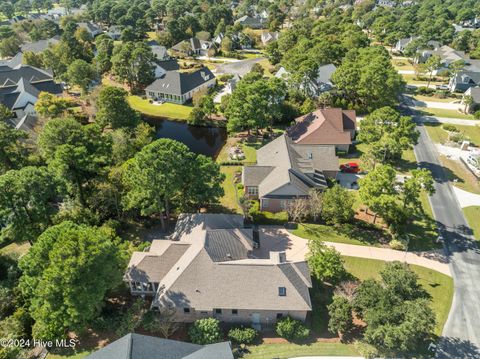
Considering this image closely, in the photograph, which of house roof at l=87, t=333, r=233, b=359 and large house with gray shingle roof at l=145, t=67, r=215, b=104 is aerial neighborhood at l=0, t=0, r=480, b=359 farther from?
large house with gray shingle roof at l=145, t=67, r=215, b=104

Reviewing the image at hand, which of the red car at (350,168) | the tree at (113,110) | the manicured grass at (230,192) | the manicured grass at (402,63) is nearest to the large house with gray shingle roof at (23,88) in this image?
the tree at (113,110)

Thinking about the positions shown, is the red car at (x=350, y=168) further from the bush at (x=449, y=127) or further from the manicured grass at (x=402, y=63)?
the manicured grass at (x=402, y=63)

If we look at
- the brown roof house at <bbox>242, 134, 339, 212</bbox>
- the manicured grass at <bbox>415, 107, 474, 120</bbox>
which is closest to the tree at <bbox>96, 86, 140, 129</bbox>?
the brown roof house at <bbox>242, 134, 339, 212</bbox>

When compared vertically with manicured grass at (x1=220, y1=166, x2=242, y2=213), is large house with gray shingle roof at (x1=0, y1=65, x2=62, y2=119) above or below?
above

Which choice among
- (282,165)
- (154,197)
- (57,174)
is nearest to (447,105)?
(282,165)

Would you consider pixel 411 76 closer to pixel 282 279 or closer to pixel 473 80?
pixel 473 80

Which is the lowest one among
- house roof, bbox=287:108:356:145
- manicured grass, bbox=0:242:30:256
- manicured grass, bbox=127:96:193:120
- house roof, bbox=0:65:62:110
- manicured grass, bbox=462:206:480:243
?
manicured grass, bbox=0:242:30:256
